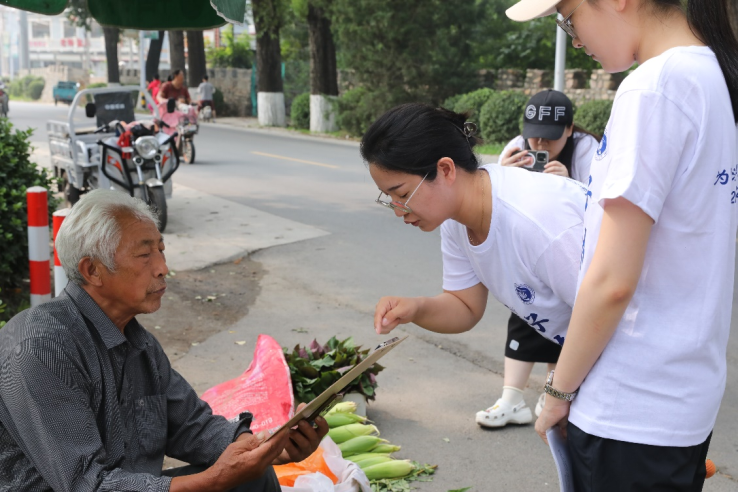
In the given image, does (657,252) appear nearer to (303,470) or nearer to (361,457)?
(303,470)

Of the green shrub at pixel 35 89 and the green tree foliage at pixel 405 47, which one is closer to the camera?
the green tree foliage at pixel 405 47

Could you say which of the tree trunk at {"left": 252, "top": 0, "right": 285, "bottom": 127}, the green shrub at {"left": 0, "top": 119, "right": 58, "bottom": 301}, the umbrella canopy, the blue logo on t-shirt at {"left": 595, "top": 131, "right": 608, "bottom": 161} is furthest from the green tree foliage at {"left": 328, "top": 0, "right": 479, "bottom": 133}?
the blue logo on t-shirt at {"left": 595, "top": 131, "right": 608, "bottom": 161}

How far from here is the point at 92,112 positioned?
30.7ft

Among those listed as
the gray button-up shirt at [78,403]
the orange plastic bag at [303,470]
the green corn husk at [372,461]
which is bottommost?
the green corn husk at [372,461]

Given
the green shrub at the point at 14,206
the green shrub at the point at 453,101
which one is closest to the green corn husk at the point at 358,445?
the green shrub at the point at 14,206

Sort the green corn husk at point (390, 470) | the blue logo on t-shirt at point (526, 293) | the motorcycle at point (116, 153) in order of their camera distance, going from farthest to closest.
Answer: the motorcycle at point (116, 153) < the green corn husk at point (390, 470) < the blue logo on t-shirt at point (526, 293)

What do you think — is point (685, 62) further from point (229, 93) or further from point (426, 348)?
point (229, 93)

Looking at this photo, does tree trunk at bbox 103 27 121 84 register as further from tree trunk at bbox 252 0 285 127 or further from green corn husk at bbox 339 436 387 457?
green corn husk at bbox 339 436 387 457

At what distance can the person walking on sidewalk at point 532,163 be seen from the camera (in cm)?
Answer: 390

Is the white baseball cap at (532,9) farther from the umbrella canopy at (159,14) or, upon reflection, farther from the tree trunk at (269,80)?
the tree trunk at (269,80)

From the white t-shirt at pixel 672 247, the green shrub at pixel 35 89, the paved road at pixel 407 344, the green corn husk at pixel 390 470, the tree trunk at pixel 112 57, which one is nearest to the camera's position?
the white t-shirt at pixel 672 247

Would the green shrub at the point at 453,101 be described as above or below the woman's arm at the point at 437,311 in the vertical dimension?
A: above

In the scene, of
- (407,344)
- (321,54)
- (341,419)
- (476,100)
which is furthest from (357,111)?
(341,419)

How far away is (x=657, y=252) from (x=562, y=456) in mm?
524
